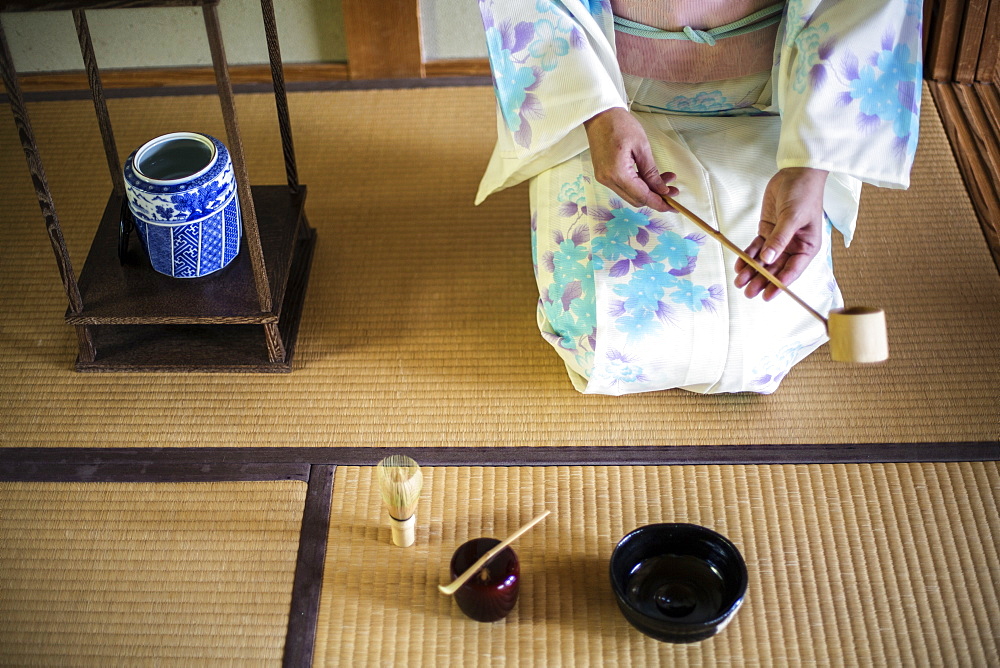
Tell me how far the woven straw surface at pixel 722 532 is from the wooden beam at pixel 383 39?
1.36 m

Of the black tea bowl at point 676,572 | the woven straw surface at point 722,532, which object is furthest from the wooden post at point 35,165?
the black tea bowl at point 676,572

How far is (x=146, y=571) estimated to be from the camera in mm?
1607

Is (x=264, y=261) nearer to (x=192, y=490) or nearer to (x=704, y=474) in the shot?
(x=192, y=490)

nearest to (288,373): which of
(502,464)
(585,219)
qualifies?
(502,464)

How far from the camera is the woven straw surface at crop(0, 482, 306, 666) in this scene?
1512mm

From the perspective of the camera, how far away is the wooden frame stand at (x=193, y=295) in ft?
5.94

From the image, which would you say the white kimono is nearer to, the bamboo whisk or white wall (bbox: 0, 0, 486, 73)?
the bamboo whisk

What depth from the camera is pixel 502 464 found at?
1740 millimetres

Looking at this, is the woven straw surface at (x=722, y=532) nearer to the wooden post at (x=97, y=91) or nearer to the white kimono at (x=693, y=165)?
the white kimono at (x=693, y=165)

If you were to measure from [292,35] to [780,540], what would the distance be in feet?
6.26

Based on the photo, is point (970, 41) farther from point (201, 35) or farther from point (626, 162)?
point (201, 35)

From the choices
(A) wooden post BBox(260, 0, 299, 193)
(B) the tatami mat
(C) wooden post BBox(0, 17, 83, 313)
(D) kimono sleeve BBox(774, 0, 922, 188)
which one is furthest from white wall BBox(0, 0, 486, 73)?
(D) kimono sleeve BBox(774, 0, 922, 188)

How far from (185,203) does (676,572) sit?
1115mm

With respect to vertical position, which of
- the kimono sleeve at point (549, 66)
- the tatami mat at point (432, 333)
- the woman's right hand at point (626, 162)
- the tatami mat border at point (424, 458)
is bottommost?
the tatami mat border at point (424, 458)
